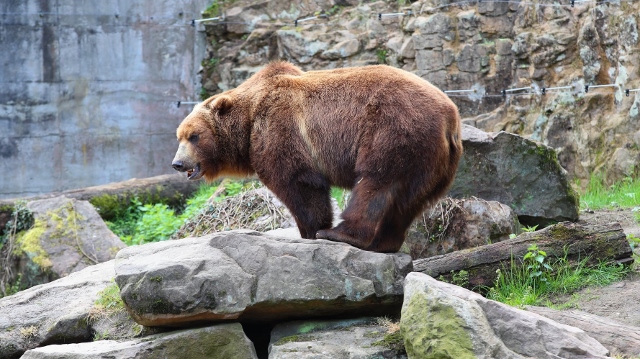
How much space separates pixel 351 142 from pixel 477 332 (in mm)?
1853

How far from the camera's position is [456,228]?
741cm

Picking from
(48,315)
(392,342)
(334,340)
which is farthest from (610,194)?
(48,315)

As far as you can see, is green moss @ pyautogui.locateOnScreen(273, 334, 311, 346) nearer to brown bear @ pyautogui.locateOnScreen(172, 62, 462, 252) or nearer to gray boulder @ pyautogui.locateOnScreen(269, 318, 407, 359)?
gray boulder @ pyautogui.locateOnScreen(269, 318, 407, 359)

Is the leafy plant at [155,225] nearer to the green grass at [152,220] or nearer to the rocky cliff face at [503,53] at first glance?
the green grass at [152,220]

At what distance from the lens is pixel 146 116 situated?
47.3ft

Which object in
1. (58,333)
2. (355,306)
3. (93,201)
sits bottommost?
(93,201)

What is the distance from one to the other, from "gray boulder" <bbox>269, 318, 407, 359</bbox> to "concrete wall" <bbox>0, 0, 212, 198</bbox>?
31.7 ft

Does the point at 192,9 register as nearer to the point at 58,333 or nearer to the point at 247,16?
the point at 247,16

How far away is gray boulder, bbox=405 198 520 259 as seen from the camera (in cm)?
735

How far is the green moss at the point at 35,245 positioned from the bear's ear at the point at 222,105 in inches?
199

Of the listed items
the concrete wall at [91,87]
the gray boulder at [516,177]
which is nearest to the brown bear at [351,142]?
the gray boulder at [516,177]

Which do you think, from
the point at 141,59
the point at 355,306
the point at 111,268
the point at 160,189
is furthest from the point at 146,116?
the point at 355,306

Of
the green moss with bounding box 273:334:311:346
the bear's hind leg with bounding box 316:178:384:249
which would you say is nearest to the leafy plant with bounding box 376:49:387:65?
the bear's hind leg with bounding box 316:178:384:249

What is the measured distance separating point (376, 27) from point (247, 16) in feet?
8.80
